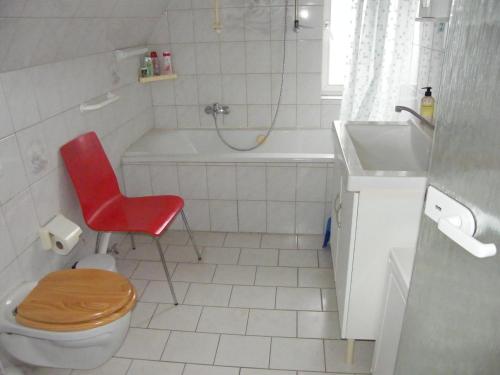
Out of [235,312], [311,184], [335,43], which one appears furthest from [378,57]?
[235,312]

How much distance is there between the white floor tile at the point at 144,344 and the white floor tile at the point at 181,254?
2.06 feet

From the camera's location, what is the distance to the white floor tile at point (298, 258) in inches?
102

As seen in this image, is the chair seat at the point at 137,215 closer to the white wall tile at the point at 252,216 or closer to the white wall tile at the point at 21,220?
Result: the white wall tile at the point at 21,220

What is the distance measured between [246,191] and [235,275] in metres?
0.60

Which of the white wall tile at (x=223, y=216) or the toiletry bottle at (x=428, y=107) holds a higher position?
the toiletry bottle at (x=428, y=107)

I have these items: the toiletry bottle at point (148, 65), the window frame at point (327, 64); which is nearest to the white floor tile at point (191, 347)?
the toiletry bottle at point (148, 65)

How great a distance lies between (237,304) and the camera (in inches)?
88.7

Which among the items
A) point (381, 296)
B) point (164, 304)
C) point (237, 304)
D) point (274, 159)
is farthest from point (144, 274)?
point (381, 296)

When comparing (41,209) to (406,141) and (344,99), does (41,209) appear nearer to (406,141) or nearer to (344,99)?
(406,141)

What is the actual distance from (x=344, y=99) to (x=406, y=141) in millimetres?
856

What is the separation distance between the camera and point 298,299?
227 cm

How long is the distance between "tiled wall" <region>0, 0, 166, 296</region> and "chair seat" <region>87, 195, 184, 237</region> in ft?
0.62

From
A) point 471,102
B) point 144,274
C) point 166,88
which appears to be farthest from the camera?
point 166,88

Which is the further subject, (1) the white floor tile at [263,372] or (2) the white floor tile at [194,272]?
(2) the white floor tile at [194,272]
